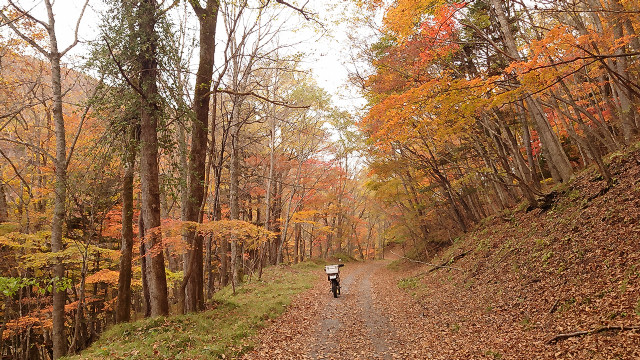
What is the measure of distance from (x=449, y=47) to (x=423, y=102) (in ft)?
15.0

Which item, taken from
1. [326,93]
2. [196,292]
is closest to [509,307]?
[196,292]

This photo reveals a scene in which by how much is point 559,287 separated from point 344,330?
4928 mm

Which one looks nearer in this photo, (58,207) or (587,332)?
(587,332)

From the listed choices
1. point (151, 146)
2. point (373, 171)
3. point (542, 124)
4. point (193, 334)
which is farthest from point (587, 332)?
point (373, 171)

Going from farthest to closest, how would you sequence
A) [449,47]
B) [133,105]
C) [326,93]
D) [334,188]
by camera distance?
[334,188], [326,93], [449,47], [133,105]

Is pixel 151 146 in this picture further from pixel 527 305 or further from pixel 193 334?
pixel 527 305

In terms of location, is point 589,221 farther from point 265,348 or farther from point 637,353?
point 265,348

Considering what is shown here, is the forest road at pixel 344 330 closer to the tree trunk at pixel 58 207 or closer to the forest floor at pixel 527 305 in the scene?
the forest floor at pixel 527 305

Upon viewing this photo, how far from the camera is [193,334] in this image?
7.32 meters

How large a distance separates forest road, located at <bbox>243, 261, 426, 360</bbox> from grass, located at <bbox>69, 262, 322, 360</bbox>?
Result: 16.7 inches

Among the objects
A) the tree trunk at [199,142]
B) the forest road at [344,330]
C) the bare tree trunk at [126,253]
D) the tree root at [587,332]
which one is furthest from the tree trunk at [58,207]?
the tree root at [587,332]

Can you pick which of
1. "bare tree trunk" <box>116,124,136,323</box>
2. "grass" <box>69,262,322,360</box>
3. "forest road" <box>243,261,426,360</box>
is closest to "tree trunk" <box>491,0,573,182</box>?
"forest road" <box>243,261,426,360</box>

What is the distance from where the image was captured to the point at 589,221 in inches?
308

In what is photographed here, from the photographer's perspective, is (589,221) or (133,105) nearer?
(589,221)
